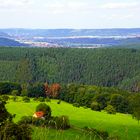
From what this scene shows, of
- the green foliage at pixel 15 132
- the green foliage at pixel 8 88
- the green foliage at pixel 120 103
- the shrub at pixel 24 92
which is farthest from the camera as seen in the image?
the green foliage at pixel 8 88

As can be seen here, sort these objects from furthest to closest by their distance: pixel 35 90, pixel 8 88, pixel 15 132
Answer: pixel 35 90 → pixel 8 88 → pixel 15 132

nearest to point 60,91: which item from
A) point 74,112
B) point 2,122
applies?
point 74,112

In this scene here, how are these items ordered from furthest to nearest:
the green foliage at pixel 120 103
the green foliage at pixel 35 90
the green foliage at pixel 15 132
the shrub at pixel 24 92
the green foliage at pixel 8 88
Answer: the green foliage at pixel 35 90, the green foliage at pixel 8 88, the shrub at pixel 24 92, the green foliage at pixel 120 103, the green foliage at pixel 15 132

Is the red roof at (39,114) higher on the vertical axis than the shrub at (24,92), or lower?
higher

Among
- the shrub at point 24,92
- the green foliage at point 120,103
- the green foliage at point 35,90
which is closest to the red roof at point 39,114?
the green foliage at point 120,103

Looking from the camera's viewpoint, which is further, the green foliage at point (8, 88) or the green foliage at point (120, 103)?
the green foliage at point (8, 88)

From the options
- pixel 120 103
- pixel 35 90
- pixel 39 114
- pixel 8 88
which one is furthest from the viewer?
pixel 35 90

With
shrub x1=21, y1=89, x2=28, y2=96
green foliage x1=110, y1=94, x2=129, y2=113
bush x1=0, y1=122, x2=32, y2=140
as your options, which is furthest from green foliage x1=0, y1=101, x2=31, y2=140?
shrub x1=21, y1=89, x2=28, y2=96

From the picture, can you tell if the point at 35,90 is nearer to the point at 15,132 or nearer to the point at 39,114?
the point at 39,114

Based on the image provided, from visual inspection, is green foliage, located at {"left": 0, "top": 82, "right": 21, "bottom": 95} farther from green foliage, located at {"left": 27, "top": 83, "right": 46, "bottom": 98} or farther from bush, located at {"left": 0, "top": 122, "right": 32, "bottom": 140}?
bush, located at {"left": 0, "top": 122, "right": 32, "bottom": 140}

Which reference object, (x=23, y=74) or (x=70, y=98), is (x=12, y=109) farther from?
(x=23, y=74)

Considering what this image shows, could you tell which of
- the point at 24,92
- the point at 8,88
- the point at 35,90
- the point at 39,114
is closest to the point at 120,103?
the point at 35,90

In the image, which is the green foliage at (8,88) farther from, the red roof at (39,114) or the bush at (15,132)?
the bush at (15,132)
